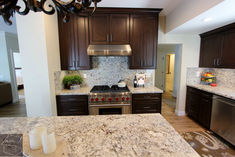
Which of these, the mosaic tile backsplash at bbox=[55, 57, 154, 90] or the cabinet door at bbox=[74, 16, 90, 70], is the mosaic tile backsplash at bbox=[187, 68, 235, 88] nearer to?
the mosaic tile backsplash at bbox=[55, 57, 154, 90]

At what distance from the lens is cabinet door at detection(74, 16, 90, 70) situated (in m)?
2.49

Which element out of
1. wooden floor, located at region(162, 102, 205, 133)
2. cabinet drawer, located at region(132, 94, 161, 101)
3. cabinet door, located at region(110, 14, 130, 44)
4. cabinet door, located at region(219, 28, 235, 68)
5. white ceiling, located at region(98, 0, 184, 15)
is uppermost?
white ceiling, located at region(98, 0, 184, 15)

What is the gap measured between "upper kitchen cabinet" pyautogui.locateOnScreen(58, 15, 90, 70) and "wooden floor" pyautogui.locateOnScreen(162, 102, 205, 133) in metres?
2.66

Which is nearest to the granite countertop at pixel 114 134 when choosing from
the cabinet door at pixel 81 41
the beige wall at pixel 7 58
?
the cabinet door at pixel 81 41

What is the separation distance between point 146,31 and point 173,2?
73cm

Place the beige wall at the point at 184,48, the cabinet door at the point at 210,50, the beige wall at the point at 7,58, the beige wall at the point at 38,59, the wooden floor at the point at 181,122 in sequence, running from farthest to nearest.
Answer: the beige wall at the point at 7,58 < the beige wall at the point at 184,48 < the wooden floor at the point at 181,122 < the cabinet door at the point at 210,50 < the beige wall at the point at 38,59

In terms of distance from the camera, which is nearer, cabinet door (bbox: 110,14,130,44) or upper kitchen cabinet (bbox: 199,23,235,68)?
upper kitchen cabinet (bbox: 199,23,235,68)

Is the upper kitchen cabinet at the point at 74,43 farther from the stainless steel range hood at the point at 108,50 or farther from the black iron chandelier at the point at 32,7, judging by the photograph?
the black iron chandelier at the point at 32,7

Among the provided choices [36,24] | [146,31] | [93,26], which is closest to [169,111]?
[146,31]

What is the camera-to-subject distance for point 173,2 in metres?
2.29

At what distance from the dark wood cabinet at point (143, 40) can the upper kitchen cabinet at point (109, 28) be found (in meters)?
0.17

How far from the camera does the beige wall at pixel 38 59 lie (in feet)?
6.41

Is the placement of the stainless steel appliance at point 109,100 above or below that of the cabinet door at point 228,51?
below

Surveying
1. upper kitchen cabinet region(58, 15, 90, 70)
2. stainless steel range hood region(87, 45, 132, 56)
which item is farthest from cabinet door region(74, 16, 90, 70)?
stainless steel range hood region(87, 45, 132, 56)
